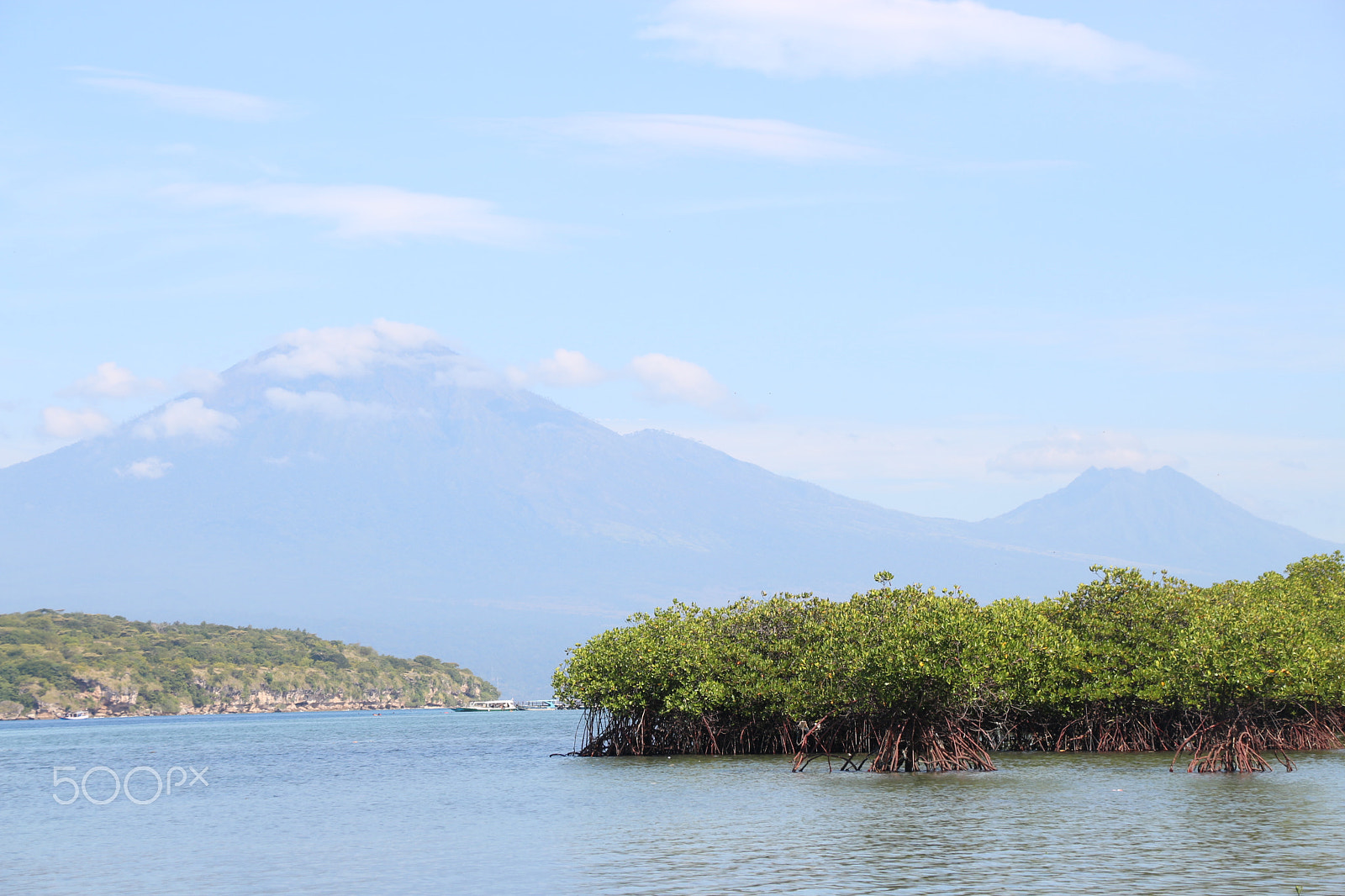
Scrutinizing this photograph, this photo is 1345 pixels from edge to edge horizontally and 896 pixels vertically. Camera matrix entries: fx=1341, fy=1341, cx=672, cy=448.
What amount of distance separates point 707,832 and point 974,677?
1763 cm

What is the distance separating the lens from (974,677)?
56.5m

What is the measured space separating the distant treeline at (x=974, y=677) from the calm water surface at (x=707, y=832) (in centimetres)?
251

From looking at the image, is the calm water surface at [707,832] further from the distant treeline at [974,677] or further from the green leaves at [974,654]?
the green leaves at [974,654]

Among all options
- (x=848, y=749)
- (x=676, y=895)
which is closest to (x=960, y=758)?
(x=848, y=749)

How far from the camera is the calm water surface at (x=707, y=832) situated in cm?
3484

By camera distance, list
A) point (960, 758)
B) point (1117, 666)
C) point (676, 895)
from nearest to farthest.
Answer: point (676, 895)
point (960, 758)
point (1117, 666)

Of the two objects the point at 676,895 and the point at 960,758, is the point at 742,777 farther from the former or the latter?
the point at 676,895

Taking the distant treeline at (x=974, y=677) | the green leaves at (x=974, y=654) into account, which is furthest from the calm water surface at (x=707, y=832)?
the green leaves at (x=974, y=654)

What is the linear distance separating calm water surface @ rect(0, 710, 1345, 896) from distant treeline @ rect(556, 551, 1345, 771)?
2513mm

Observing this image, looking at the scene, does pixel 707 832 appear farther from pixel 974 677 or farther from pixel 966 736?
pixel 966 736

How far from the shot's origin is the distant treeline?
56.6 meters

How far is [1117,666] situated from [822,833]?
91.2 feet

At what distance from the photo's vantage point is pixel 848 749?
225ft

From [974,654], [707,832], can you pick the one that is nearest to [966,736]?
[974,654]
